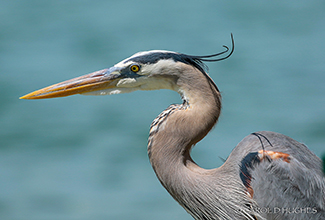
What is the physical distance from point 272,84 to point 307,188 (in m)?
5.09

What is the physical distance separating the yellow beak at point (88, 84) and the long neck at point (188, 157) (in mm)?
405

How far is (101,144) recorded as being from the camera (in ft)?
22.5

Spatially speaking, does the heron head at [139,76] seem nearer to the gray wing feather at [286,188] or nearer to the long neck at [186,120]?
the long neck at [186,120]

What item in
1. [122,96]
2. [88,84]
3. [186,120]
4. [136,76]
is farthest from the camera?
[122,96]

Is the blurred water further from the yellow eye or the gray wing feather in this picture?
the yellow eye

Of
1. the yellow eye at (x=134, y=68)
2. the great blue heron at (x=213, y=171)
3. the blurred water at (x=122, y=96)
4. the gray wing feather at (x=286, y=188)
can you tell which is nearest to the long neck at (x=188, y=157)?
the great blue heron at (x=213, y=171)

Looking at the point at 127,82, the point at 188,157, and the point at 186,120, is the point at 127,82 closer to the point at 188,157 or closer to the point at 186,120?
the point at 186,120

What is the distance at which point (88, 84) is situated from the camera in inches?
120

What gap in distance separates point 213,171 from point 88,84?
972 millimetres

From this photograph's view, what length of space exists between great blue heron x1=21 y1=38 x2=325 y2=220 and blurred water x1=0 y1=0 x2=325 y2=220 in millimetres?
2915

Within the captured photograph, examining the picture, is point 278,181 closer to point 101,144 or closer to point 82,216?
point 82,216

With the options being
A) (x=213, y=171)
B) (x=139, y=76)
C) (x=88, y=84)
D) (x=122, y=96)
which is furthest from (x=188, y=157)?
(x=122, y=96)

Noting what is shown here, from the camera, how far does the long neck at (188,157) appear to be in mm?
2820

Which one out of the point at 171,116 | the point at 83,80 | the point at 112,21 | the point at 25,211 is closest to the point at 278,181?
the point at 171,116
